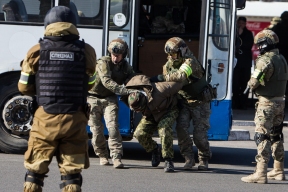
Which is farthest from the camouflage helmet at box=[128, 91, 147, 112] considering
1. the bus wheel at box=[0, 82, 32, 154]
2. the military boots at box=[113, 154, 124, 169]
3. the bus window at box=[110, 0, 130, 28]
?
the bus wheel at box=[0, 82, 32, 154]

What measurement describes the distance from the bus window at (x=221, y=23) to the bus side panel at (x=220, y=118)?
748 millimetres

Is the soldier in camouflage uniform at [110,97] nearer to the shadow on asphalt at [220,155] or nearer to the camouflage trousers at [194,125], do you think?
the camouflage trousers at [194,125]

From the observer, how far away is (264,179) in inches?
328

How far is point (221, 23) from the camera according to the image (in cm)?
952

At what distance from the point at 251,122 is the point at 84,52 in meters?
8.78

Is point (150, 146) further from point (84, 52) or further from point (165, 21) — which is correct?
point (84, 52)

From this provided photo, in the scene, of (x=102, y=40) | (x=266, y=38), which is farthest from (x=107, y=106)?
(x=266, y=38)

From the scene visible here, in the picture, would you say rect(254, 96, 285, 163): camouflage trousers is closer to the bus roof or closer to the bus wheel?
the bus wheel

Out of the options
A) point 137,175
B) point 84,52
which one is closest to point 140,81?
point 137,175

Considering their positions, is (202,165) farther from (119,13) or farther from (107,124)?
(119,13)

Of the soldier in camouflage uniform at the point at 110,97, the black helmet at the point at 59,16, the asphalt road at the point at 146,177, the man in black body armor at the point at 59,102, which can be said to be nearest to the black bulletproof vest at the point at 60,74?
the man in black body armor at the point at 59,102

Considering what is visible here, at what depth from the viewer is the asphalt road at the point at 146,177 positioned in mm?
7812

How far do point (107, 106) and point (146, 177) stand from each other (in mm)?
1138

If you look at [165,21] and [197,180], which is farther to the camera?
[165,21]
